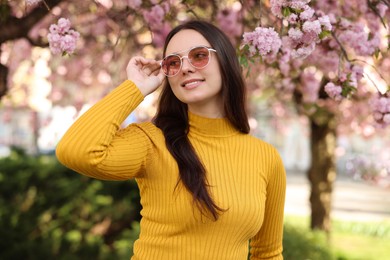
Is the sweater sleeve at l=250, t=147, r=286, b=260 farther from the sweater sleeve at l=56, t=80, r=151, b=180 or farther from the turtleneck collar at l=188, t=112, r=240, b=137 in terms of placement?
the sweater sleeve at l=56, t=80, r=151, b=180

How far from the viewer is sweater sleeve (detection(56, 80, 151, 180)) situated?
1797 millimetres

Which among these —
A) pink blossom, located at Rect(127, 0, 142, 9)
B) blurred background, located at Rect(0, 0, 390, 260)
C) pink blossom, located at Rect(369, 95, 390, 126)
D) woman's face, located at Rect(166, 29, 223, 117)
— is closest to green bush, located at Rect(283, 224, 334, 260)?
blurred background, located at Rect(0, 0, 390, 260)

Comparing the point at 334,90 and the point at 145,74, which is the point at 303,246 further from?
the point at 145,74

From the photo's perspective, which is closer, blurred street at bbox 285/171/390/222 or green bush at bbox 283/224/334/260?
green bush at bbox 283/224/334/260

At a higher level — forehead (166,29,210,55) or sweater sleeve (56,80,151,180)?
forehead (166,29,210,55)

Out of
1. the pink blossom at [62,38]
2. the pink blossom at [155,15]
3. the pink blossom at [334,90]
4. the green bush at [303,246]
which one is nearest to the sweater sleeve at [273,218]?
the pink blossom at [334,90]

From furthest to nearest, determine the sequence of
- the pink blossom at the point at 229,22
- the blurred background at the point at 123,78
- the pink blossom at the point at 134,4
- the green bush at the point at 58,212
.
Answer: the green bush at the point at 58,212 → the pink blossom at the point at 229,22 → the pink blossom at the point at 134,4 → the blurred background at the point at 123,78

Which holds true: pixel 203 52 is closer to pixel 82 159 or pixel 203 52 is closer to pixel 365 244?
pixel 82 159

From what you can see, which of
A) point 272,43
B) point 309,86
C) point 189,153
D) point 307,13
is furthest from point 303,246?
point 189,153

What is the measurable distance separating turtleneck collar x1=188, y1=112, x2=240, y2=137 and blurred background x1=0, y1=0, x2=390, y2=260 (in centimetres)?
40

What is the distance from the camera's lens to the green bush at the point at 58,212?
5445mm

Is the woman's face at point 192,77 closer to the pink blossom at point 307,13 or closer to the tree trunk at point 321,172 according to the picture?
the pink blossom at point 307,13

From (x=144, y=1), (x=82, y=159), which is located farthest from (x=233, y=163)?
(x=144, y=1)

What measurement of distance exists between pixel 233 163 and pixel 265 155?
0.16 meters
